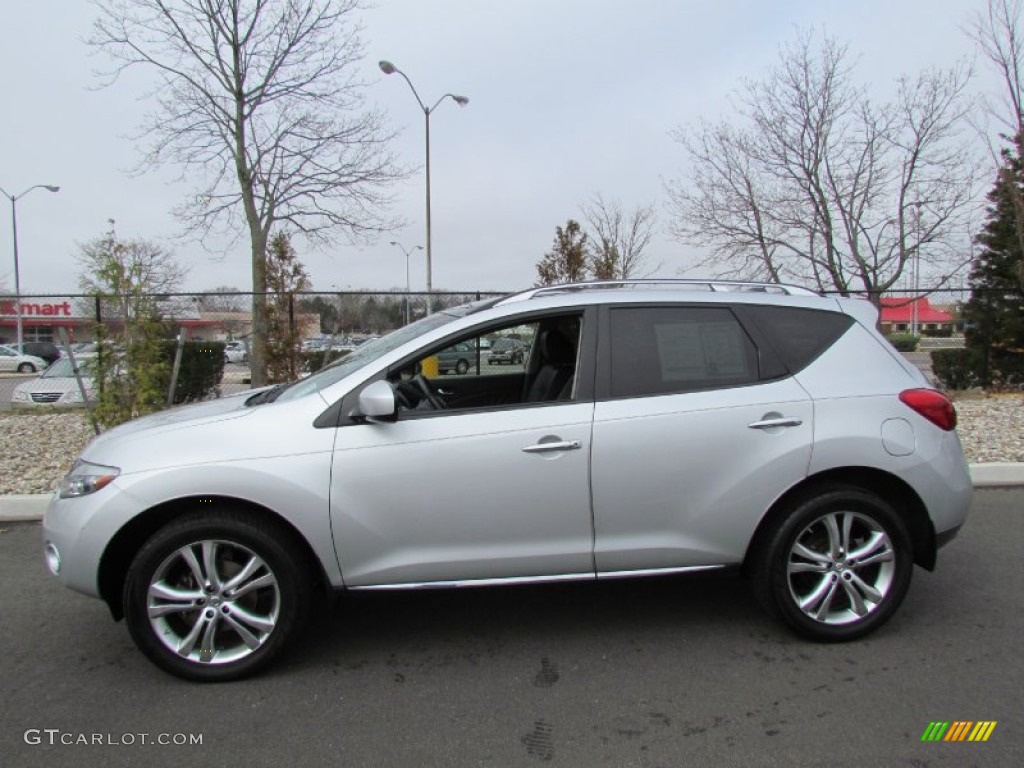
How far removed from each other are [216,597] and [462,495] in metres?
1.14

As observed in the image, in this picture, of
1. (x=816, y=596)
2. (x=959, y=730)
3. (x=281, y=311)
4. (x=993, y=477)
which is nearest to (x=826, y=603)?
(x=816, y=596)

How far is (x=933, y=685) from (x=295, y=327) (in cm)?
895

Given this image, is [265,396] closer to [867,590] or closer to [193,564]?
[193,564]

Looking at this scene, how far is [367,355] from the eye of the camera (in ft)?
11.4

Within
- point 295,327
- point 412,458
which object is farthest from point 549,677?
point 295,327

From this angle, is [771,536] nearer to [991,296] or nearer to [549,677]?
[549,677]

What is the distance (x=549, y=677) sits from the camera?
3.00 meters

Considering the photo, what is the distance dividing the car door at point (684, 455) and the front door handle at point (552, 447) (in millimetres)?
90

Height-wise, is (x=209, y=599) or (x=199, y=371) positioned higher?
(x=199, y=371)

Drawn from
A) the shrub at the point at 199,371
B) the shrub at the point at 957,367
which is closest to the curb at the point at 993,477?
the shrub at the point at 199,371

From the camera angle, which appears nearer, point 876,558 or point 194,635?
point 194,635

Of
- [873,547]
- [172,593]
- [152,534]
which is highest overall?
[152,534]

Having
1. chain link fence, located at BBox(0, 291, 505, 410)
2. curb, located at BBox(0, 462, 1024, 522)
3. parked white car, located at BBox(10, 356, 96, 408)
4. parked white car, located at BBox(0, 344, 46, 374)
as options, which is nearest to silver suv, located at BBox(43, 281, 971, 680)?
curb, located at BBox(0, 462, 1024, 522)

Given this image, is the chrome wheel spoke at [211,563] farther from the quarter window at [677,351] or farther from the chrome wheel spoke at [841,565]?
the chrome wheel spoke at [841,565]
